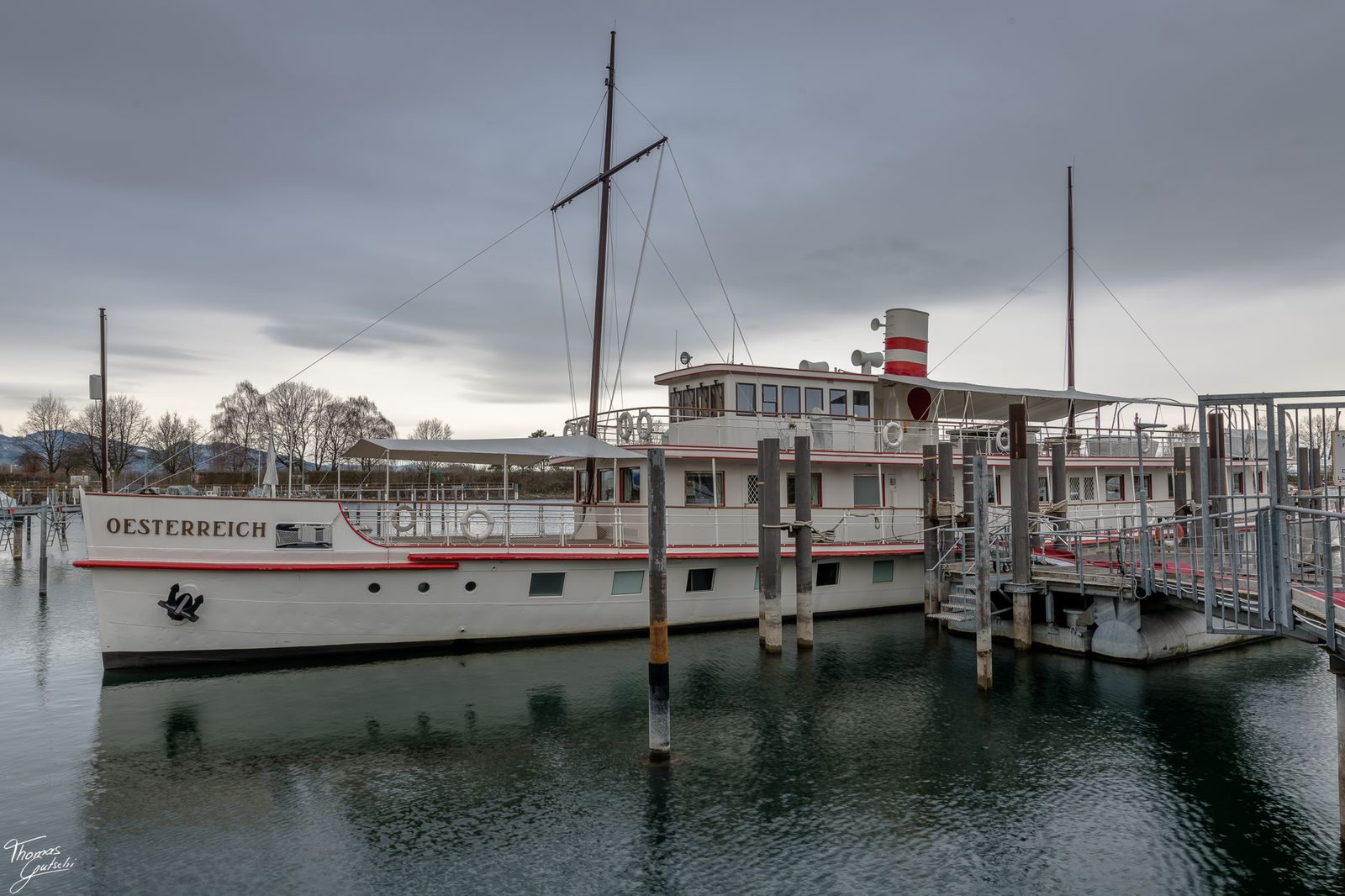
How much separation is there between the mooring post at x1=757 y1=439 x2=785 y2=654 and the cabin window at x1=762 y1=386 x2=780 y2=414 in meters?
5.08

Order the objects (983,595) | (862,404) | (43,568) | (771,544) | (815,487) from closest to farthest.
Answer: (983,595), (771,544), (815,487), (862,404), (43,568)

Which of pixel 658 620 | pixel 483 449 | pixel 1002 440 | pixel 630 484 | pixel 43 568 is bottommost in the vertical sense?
pixel 43 568

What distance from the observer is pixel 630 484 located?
73.6 ft

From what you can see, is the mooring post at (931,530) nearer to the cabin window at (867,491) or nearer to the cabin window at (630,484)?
the cabin window at (867,491)

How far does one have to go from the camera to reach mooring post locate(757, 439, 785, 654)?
18312 mm

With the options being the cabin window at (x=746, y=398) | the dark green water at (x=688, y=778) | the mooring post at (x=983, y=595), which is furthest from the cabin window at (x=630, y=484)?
the mooring post at (x=983, y=595)

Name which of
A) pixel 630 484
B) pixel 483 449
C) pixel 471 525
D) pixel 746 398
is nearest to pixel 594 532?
pixel 630 484

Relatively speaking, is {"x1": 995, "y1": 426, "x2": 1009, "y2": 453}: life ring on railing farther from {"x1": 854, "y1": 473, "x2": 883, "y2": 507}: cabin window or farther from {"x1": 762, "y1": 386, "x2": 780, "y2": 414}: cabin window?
{"x1": 762, "y1": 386, "x2": 780, "y2": 414}: cabin window

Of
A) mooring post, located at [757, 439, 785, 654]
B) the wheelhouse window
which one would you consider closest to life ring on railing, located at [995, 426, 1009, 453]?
the wheelhouse window

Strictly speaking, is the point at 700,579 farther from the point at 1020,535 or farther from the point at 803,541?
the point at 1020,535

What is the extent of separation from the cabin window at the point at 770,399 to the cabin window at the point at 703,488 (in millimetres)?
2714

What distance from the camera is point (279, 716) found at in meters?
14.5

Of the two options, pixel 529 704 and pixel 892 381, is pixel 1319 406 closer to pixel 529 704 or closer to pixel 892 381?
pixel 529 704

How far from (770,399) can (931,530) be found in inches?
224
